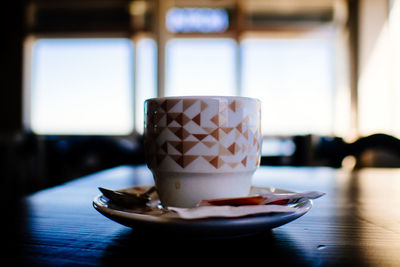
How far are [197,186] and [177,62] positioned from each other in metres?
3.67

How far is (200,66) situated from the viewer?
12.9 feet

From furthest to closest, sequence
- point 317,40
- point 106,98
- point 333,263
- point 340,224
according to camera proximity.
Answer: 1. point 106,98
2. point 317,40
3. point 340,224
4. point 333,263

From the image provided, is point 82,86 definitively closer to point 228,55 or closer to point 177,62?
point 177,62

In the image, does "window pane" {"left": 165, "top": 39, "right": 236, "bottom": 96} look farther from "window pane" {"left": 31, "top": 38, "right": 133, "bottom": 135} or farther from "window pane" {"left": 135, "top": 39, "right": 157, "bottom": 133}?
"window pane" {"left": 31, "top": 38, "right": 133, "bottom": 135}

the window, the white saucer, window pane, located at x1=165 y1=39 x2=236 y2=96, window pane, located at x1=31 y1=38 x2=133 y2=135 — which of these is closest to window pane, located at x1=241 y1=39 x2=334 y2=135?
the window

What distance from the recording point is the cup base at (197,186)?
12.6 inches

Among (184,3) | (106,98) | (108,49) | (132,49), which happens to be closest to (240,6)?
(184,3)

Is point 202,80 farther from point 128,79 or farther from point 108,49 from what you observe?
point 108,49

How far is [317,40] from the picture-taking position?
3.83 meters

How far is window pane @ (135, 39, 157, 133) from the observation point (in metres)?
3.87

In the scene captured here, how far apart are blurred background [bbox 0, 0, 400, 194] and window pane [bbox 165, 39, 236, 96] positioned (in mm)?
12

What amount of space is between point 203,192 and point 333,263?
139mm

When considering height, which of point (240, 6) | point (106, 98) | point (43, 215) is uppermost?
point (240, 6)

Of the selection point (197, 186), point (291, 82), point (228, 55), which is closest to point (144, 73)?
point (228, 55)
